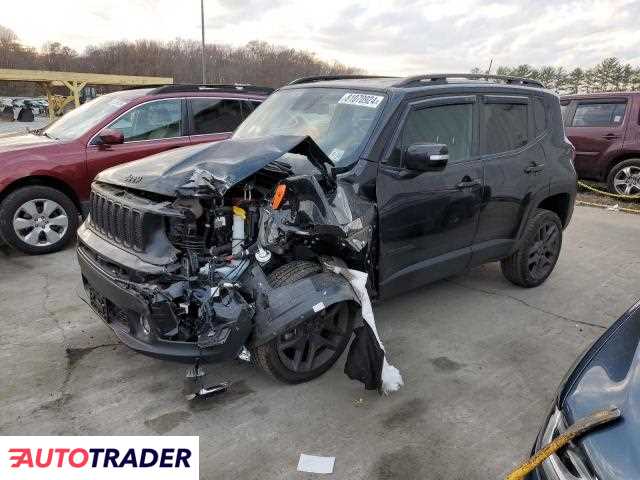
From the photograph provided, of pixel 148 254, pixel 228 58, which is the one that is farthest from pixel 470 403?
pixel 228 58

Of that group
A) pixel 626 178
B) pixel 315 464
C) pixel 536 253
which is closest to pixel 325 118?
pixel 315 464

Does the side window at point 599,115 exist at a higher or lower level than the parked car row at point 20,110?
higher

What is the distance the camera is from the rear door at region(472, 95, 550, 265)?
4078 millimetres

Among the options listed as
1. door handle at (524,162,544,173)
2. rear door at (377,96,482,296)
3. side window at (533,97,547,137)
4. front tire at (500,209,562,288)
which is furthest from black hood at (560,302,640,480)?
side window at (533,97,547,137)

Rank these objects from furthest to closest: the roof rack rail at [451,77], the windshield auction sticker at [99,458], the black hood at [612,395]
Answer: the roof rack rail at [451,77] < the windshield auction sticker at [99,458] < the black hood at [612,395]

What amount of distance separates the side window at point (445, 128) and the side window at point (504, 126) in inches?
8.4

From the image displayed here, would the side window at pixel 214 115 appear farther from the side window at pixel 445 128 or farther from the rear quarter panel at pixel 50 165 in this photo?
the side window at pixel 445 128

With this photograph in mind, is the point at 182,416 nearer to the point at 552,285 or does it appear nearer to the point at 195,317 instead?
the point at 195,317

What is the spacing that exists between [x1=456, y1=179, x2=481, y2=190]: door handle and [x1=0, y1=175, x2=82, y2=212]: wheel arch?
422 cm

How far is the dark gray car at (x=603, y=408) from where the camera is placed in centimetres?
135

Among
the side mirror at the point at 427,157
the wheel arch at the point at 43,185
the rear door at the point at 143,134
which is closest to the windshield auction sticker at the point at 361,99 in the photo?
the side mirror at the point at 427,157

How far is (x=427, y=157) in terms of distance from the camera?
10.5 ft

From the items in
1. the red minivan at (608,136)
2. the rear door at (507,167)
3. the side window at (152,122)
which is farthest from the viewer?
the red minivan at (608,136)

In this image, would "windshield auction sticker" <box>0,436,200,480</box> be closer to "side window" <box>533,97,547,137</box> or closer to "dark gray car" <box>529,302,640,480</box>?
"dark gray car" <box>529,302,640,480</box>
